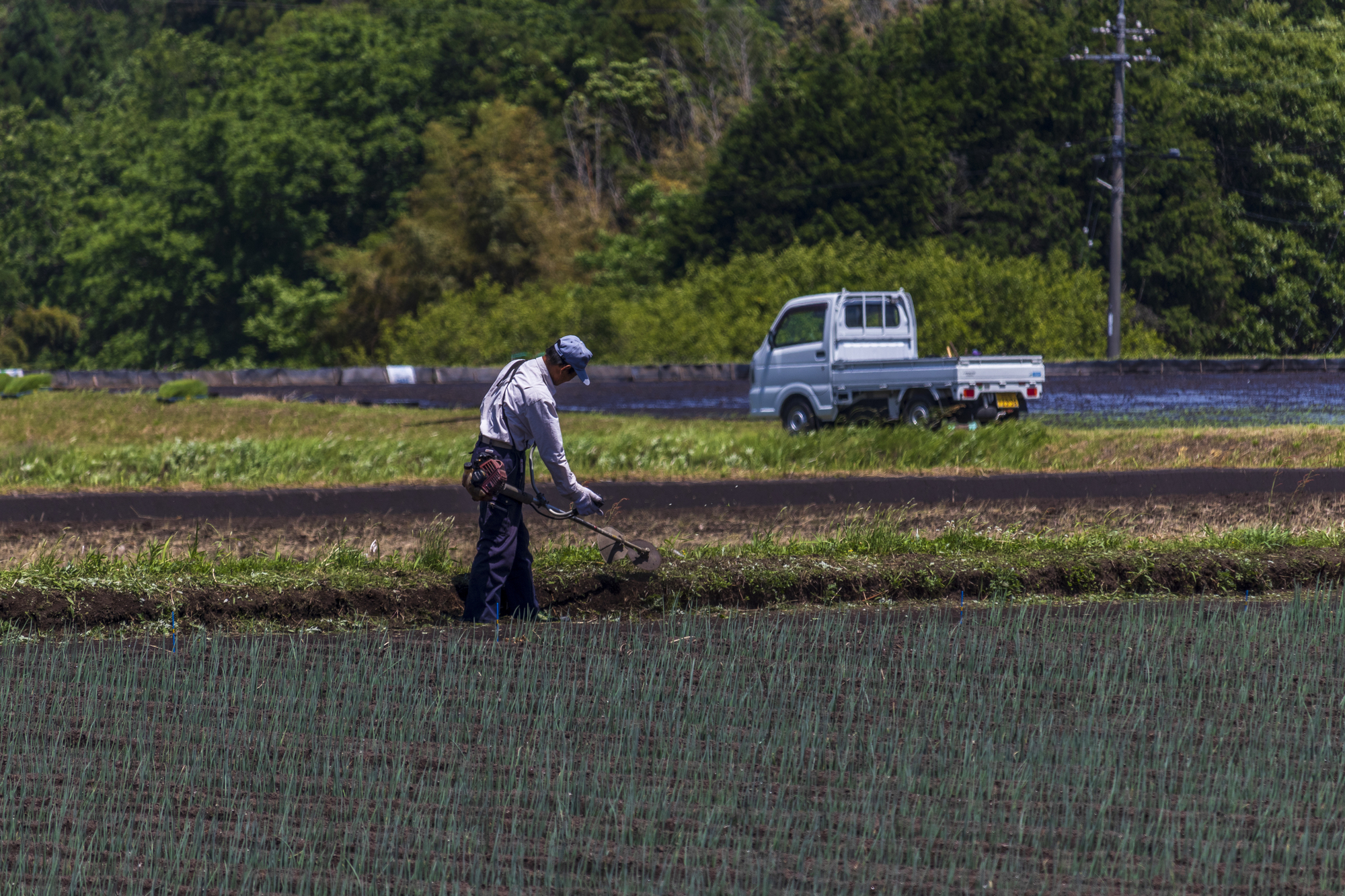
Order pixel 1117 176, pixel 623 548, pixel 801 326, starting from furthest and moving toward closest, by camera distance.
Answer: pixel 1117 176 < pixel 801 326 < pixel 623 548

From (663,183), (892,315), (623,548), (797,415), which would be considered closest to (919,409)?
(797,415)

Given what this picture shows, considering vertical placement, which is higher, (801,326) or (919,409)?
(801,326)

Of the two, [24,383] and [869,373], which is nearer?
[869,373]

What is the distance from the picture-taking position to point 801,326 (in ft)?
69.1

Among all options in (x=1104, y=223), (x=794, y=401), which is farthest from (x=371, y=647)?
(x=1104, y=223)

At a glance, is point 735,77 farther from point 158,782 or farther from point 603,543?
point 158,782

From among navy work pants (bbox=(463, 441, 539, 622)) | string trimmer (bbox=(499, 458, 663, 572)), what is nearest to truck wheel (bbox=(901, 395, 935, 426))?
string trimmer (bbox=(499, 458, 663, 572))

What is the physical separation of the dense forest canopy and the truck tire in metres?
15.3

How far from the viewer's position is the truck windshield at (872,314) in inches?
816

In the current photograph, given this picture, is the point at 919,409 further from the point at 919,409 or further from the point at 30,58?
the point at 30,58

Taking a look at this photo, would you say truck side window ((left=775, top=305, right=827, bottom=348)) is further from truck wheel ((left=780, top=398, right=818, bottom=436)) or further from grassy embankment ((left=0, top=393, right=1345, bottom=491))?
grassy embankment ((left=0, top=393, right=1345, bottom=491))

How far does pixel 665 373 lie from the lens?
102 ft

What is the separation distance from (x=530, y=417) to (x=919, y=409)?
36.2ft

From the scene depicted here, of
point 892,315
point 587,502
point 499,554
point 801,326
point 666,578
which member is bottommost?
point 666,578
